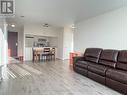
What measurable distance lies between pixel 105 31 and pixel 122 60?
1.46m

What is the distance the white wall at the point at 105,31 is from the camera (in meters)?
3.64

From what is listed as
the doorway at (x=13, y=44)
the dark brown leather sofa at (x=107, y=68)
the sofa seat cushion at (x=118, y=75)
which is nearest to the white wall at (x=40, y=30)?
the doorway at (x=13, y=44)

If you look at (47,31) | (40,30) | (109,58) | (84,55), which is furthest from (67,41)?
(109,58)

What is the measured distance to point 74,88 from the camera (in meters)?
2.96

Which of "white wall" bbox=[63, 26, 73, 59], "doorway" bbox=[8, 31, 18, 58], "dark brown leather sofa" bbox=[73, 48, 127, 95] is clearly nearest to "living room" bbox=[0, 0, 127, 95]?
"dark brown leather sofa" bbox=[73, 48, 127, 95]

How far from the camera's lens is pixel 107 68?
128 inches

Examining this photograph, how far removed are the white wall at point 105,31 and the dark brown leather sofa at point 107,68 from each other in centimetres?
39

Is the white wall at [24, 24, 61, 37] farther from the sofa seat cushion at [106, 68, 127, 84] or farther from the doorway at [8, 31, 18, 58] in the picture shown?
the sofa seat cushion at [106, 68, 127, 84]

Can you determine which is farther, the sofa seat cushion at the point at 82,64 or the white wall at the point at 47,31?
the white wall at the point at 47,31

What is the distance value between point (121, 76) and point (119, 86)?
0.85 ft

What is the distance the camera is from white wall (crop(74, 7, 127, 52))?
3637mm

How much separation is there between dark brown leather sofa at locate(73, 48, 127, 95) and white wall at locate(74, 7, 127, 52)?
393mm

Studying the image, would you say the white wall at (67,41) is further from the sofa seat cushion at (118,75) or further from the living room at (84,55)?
the sofa seat cushion at (118,75)

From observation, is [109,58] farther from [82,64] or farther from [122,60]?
[82,64]
